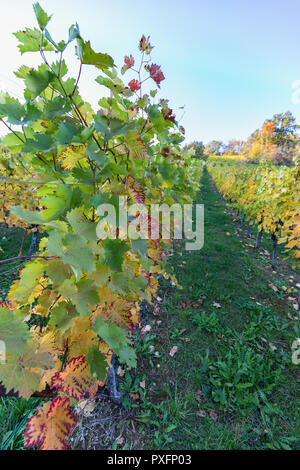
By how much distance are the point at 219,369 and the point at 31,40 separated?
3297 millimetres

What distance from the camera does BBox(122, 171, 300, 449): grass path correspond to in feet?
6.54

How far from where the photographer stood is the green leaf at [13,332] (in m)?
0.59

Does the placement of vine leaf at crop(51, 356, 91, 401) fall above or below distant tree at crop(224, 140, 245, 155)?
below

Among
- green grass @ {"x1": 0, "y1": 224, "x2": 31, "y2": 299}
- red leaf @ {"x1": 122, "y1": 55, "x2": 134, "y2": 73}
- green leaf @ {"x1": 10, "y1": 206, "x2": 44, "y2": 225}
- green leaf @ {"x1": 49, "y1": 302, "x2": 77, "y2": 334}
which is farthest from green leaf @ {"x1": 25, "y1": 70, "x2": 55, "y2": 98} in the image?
green grass @ {"x1": 0, "y1": 224, "x2": 31, "y2": 299}

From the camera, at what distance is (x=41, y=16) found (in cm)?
64

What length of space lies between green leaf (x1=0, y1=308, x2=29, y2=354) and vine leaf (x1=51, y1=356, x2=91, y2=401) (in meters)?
0.37

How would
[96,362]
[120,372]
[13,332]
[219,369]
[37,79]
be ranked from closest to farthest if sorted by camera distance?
[13,332] → [37,79] → [96,362] → [120,372] → [219,369]

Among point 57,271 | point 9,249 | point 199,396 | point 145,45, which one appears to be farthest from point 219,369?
point 9,249

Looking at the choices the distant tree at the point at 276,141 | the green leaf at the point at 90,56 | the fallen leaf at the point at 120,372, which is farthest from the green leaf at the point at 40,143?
the distant tree at the point at 276,141

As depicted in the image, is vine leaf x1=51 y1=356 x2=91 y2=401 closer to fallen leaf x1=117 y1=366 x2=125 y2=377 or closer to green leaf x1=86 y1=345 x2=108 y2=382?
green leaf x1=86 y1=345 x2=108 y2=382

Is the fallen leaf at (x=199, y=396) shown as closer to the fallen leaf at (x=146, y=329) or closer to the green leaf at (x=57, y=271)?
the fallen leaf at (x=146, y=329)

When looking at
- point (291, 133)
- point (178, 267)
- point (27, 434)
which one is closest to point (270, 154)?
point (291, 133)

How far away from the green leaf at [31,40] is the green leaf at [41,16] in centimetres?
6

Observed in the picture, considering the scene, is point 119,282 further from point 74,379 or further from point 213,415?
point 213,415
